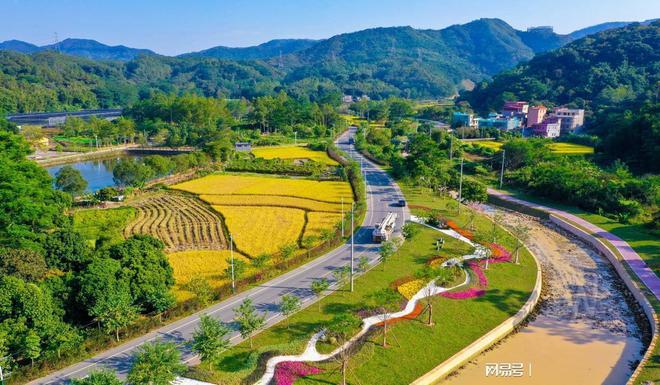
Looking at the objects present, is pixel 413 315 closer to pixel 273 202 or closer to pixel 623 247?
pixel 623 247

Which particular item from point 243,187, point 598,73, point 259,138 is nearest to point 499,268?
point 243,187

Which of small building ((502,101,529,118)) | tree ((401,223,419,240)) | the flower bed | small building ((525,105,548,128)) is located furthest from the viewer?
small building ((502,101,529,118))

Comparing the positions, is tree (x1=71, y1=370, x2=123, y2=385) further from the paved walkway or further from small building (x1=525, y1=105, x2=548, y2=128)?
small building (x1=525, y1=105, x2=548, y2=128)

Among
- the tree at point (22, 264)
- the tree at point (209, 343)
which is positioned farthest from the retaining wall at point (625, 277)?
the tree at point (22, 264)

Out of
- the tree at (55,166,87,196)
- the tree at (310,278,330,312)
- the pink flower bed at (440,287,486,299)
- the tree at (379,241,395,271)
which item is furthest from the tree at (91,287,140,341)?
the tree at (55,166,87,196)

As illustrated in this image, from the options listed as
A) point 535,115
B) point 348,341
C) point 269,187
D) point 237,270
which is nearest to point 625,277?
point 348,341

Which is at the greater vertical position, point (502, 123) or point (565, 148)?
point (502, 123)
